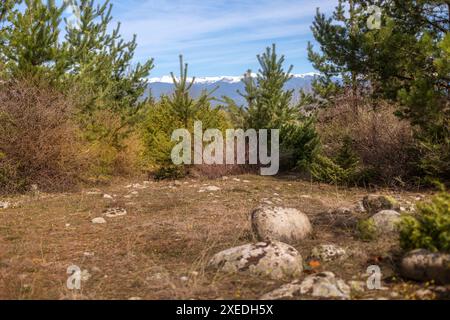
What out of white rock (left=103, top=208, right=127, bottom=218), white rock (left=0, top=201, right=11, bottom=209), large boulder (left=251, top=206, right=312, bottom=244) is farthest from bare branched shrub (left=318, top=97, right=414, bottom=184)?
white rock (left=0, top=201, right=11, bottom=209)

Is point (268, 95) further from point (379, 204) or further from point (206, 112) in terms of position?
point (379, 204)

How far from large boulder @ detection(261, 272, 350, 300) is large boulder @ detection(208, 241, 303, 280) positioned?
0.41m

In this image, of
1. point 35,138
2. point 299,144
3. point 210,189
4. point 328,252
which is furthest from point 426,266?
point 299,144

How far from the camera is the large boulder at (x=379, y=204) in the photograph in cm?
673

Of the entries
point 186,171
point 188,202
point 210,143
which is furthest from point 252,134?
point 188,202

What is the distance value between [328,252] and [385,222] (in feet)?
3.66

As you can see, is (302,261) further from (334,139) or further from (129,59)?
(129,59)

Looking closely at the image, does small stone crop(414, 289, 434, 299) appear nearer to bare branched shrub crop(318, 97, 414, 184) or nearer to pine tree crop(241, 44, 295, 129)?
bare branched shrub crop(318, 97, 414, 184)

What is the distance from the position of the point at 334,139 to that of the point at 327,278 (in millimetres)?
10425

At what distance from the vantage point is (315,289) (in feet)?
13.0

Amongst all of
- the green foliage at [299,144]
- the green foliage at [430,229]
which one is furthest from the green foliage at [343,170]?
the green foliage at [430,229]

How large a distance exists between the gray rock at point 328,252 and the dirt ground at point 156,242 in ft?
0.32

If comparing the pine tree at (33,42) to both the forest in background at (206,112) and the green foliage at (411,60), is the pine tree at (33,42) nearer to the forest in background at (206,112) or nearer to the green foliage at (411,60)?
the forest in background at (206,112)

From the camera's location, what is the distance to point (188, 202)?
860 cm
